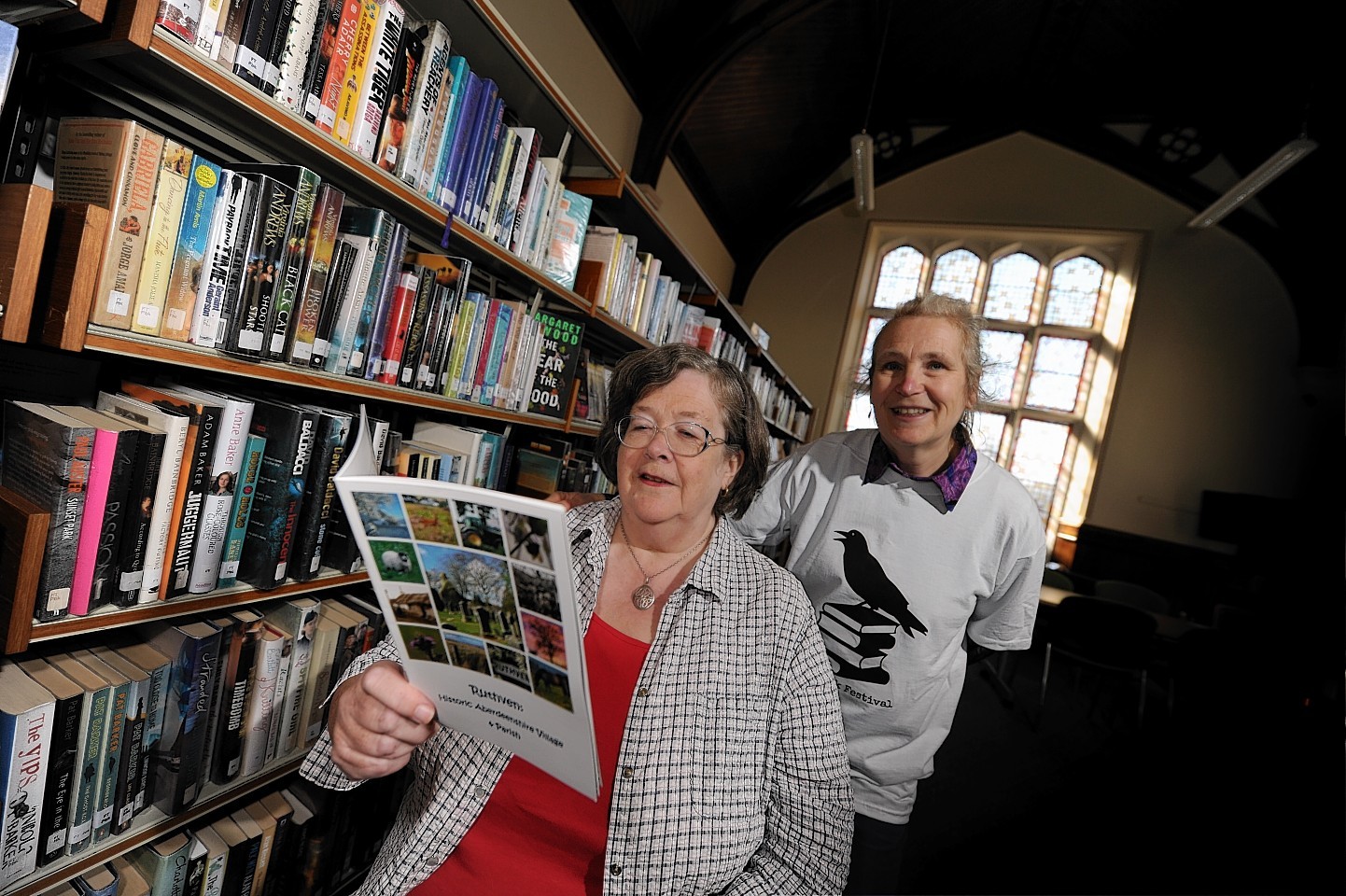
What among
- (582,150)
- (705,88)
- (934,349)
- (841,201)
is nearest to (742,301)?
(841,201)

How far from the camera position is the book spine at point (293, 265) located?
1.25 m

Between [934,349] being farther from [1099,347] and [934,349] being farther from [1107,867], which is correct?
[1099,347]

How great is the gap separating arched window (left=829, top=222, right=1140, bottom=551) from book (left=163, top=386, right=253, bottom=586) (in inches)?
270

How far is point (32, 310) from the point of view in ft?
3.09

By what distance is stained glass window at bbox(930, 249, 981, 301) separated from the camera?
807 centimetres

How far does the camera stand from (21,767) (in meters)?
1.07

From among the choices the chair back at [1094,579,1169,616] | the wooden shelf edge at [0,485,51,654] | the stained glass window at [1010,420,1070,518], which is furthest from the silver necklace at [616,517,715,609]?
the stained glass window at [1010,420,1070,518]

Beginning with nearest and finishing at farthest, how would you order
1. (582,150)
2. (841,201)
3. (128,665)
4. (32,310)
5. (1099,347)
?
(32,310), (128,665), (582,150), (1099,347), (841,201)

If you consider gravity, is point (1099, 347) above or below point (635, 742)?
above

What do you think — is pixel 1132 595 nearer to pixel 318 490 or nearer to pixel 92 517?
pixel 318 490

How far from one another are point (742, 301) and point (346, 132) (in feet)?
24.4

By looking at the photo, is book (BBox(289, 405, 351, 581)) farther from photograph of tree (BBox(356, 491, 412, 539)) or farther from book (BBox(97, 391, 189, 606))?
photograph of tree (BBox(356, 491, 412, 539))

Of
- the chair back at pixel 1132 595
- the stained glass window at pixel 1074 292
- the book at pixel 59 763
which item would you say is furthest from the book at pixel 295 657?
the stained glass window at pixel 1074 292

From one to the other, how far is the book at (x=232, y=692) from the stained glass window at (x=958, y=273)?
8.24 meters
